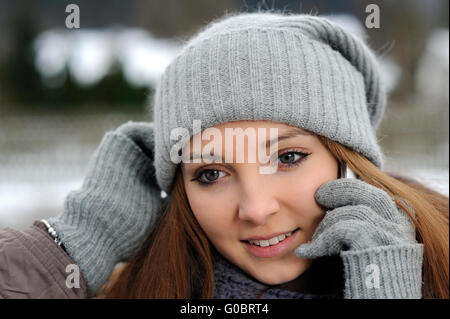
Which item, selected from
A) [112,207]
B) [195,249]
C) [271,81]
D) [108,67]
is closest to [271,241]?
[195,249]

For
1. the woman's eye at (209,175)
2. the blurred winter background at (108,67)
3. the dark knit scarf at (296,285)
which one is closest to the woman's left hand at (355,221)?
the dark knit scarf at (296,285)

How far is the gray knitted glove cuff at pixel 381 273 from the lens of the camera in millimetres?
1542

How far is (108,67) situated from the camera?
1245 centimetres

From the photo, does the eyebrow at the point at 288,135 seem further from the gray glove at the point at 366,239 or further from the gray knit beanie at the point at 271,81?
the gray glove at the point at 366,239

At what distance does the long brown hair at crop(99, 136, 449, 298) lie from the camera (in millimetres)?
1745

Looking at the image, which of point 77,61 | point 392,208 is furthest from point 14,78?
point 392,208

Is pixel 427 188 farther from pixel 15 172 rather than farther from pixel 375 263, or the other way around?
pixel 15 172

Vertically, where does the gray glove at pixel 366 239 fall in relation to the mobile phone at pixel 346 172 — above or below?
below

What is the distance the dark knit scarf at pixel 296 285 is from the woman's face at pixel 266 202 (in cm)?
5

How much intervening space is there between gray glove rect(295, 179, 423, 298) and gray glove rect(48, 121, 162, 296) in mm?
804

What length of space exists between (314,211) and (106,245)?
2.92 ft

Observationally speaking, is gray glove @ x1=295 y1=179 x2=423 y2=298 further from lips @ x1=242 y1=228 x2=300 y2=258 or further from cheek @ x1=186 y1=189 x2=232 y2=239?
cheek @ x1=186 y1=189 x2=232 y2=239

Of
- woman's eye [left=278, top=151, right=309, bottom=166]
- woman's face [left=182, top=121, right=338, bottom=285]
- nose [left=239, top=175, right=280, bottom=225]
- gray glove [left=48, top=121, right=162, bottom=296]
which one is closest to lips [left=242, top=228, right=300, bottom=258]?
woman's face [left=182, top=121, right=338, bottom=285]

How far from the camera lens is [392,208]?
5.51 feet
